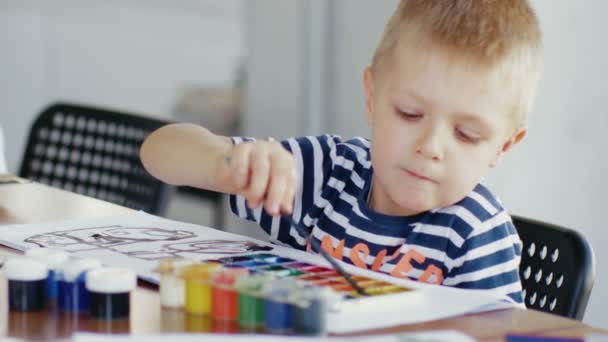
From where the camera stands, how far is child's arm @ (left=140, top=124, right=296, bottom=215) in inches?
33.3

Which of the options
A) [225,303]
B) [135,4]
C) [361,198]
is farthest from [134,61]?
[225,303]

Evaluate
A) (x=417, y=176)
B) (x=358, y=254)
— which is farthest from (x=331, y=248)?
(x=417, y=176)

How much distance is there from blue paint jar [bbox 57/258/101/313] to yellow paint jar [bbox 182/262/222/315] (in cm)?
7

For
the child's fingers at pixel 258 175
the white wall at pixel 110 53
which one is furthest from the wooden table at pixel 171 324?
the white wall at pixel 110 53

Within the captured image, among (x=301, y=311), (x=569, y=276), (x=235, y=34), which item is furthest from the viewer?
(x=235, y=34)

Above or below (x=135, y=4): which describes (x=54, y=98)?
below

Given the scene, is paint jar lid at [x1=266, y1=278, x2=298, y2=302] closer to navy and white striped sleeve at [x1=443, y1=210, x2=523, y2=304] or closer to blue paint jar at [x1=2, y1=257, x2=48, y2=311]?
blue paint jar at [x1=2, y1=257, x2=48, y2=311]

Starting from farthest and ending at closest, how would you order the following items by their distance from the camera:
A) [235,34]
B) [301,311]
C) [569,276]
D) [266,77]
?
[235,34] → [266,77] → [569,276] → [301,311]

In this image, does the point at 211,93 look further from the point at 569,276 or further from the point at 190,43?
the point at 569,276

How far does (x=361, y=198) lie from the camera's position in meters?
1.17

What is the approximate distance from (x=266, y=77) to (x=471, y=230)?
134cm

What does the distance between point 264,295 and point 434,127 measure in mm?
338

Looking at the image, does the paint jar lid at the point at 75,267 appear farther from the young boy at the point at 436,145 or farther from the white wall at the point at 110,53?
the white wall at the point at 110,53

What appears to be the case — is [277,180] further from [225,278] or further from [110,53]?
[110,53]
